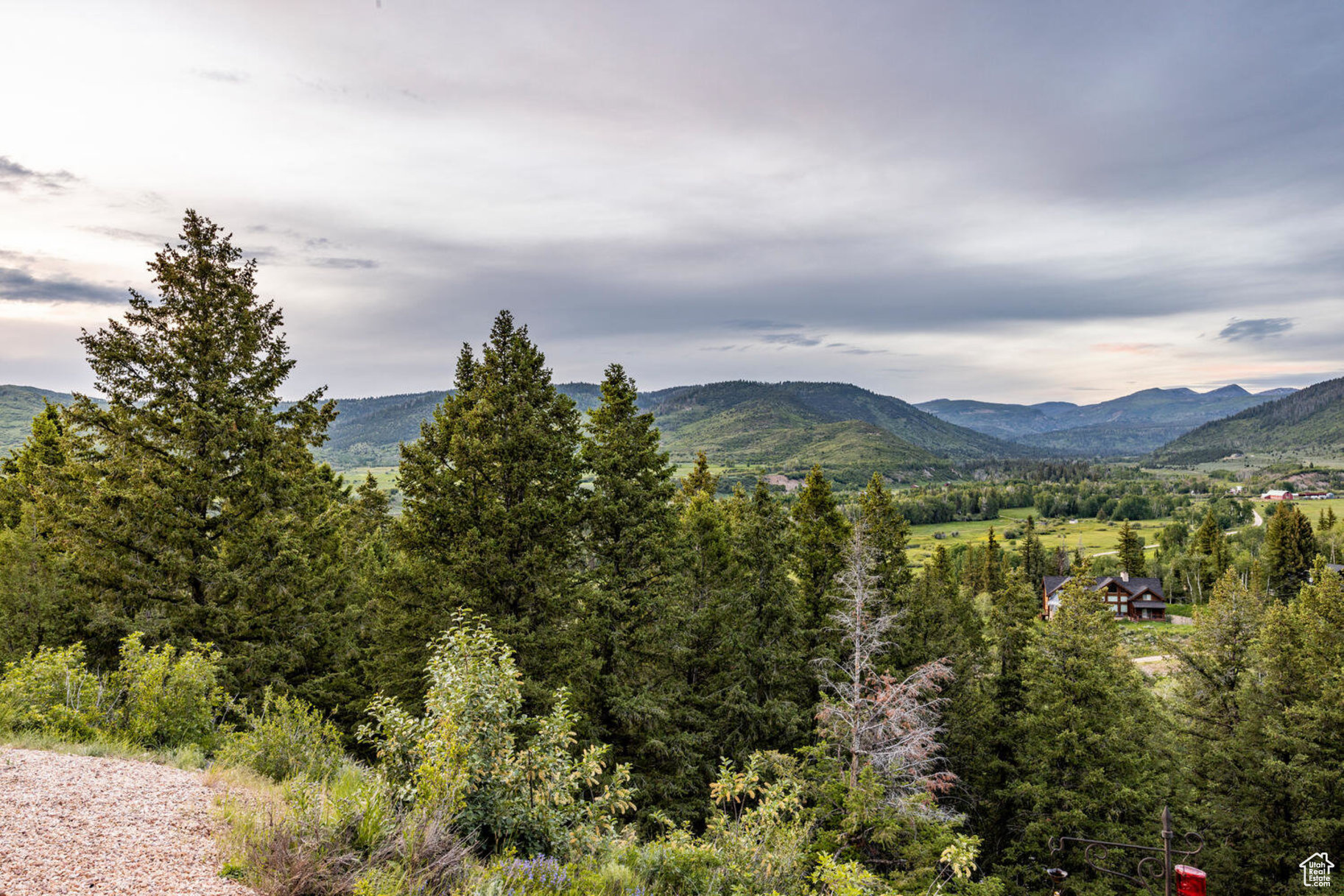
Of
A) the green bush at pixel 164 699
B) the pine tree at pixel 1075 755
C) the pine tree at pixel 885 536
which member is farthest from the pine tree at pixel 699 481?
the green bush at pixel 164 699

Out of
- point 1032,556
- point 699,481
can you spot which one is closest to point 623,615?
point 699,481

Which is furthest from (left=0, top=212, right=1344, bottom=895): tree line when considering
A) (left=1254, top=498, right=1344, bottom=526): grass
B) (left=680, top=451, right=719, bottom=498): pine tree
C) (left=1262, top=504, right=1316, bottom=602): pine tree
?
(left=1254, top=498, right=1344, bottom=526): grass

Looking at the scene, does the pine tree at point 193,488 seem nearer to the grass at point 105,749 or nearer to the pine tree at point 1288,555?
the grass at point 105,749

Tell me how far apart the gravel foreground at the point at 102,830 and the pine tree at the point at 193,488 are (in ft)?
27.5

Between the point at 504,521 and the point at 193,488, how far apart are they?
8270 millimetres

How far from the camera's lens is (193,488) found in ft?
54.5

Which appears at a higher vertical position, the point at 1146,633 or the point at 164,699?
the point at 164,699

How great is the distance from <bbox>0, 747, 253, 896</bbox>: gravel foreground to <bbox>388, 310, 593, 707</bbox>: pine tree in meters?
8.79

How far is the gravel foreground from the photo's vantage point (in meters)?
5.82

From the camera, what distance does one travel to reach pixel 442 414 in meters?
20.8

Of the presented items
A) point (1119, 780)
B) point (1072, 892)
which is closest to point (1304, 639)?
point (1119, 780)

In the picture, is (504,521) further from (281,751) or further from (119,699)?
(119,699)

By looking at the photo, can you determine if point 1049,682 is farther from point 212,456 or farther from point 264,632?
point 212,456

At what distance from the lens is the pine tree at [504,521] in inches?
696
